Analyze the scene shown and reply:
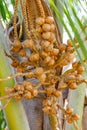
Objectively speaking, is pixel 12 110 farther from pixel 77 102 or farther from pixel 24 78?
pixel 77 102

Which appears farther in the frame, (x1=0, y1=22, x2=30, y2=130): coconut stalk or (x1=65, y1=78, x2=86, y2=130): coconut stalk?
(x1=65, y1=78, x2=86, y2=130): coconut stalk

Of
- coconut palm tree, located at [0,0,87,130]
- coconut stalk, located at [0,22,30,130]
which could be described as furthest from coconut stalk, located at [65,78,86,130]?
coconut stalk, located at [0,22,30,130]

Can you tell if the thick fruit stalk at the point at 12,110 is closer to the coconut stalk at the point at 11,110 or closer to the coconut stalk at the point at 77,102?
the coconut stalk at the point at 11,110

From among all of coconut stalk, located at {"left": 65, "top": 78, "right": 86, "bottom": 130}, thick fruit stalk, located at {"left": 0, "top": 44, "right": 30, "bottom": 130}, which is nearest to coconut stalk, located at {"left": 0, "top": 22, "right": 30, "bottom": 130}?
thick fruit stalk, located at {"left": 0, "top": 44, "right": 30, "bottom": 130}

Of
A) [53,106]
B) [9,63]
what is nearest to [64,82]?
[53,106]

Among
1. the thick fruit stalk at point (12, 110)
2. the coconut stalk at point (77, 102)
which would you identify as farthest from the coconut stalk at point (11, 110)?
the coconut stalk at point (77, 102)

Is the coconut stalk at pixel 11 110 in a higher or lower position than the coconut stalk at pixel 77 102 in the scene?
higher

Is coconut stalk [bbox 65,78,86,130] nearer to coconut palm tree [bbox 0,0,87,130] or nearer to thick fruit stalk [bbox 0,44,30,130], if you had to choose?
coconut palm tree [bbox 0,0,87,130]

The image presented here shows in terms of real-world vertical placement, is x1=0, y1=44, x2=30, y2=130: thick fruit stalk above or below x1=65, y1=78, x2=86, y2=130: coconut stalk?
above

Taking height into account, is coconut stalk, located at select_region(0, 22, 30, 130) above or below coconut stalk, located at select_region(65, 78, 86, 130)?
above

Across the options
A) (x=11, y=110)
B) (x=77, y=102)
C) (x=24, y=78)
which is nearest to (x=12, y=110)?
(x=11, y=110)

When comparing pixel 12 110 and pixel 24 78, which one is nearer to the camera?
pixel 12 110

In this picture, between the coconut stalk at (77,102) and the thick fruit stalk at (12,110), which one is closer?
the thick fruit stalk at (12,110)

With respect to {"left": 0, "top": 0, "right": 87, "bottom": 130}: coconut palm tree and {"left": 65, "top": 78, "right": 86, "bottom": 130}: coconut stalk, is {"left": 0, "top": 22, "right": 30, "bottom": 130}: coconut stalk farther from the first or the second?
{"left": 65, "top": 78, "right": 86, "bottom": 130}: coconut stalk
